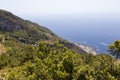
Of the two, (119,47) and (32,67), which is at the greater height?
(119,47)

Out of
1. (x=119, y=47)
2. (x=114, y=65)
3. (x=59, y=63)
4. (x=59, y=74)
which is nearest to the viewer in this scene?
(x=59, y=74)

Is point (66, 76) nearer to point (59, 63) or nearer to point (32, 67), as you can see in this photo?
point (59, 63)

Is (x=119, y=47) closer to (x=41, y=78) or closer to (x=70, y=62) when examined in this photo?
(x=70, y=62)

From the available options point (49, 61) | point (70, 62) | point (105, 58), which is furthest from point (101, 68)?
point (49, 61)

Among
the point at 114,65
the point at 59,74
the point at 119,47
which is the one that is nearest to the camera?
the point at 59,74

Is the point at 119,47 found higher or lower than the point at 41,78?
higher

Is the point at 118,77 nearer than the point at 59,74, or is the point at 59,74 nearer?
the point at 59,74

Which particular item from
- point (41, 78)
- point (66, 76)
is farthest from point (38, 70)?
point (66, 76)

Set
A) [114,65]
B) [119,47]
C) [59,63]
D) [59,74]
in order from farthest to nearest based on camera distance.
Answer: [119,47]
[114,65]
[59,63]
[59,74]

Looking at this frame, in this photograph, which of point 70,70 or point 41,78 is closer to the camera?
point 41,78
